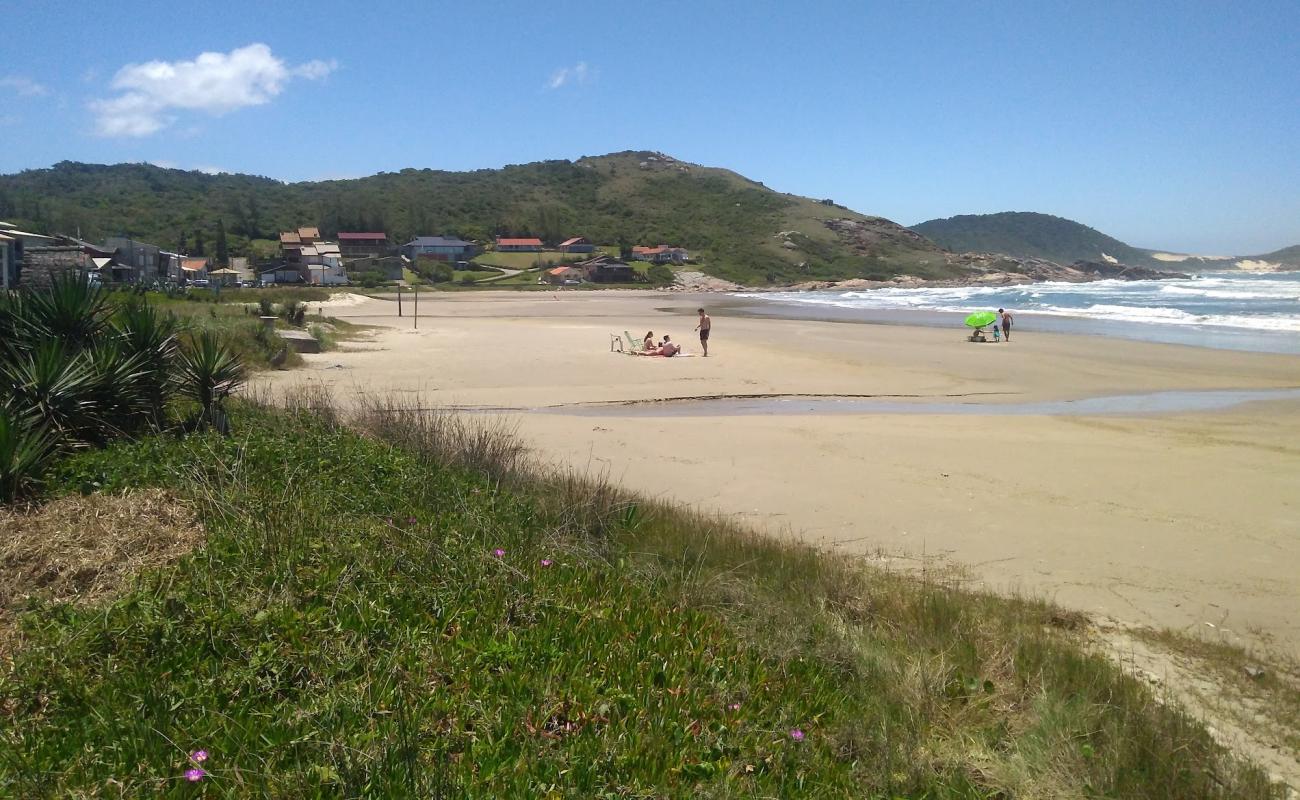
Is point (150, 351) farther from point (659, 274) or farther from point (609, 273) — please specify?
point (659, 274)

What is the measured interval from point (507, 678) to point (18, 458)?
3.41m

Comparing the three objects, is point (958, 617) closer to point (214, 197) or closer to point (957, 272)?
point (957, 272)

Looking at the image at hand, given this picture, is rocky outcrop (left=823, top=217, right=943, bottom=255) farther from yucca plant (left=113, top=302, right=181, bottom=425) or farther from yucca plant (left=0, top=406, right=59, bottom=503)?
yucca plant (left=0, top=406, right=59, bottom=503)

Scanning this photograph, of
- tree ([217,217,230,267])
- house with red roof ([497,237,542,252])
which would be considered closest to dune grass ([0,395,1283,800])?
tree ([217,217,230,267])

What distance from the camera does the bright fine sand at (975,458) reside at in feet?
24.6

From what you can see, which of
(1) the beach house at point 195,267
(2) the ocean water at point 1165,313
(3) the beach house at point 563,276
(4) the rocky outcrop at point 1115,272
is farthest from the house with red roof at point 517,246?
(4) the rocky outcrop at point 1115,272

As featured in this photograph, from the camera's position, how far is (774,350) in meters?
28.0

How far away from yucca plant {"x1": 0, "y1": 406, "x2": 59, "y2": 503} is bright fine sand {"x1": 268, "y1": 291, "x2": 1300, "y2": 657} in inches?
232

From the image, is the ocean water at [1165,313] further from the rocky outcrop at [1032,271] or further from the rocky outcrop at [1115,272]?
the rocky outcrop at [1115,272]

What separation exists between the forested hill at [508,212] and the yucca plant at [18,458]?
8434 cm

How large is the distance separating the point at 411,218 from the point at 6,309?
409 ft

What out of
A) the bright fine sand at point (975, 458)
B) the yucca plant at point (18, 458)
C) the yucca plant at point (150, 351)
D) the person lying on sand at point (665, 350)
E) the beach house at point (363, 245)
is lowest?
the bright fine sand at point (975, 458)

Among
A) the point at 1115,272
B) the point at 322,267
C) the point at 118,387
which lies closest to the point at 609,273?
the point at 322,267

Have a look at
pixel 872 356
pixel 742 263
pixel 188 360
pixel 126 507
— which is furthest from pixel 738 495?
pixel 742 263
